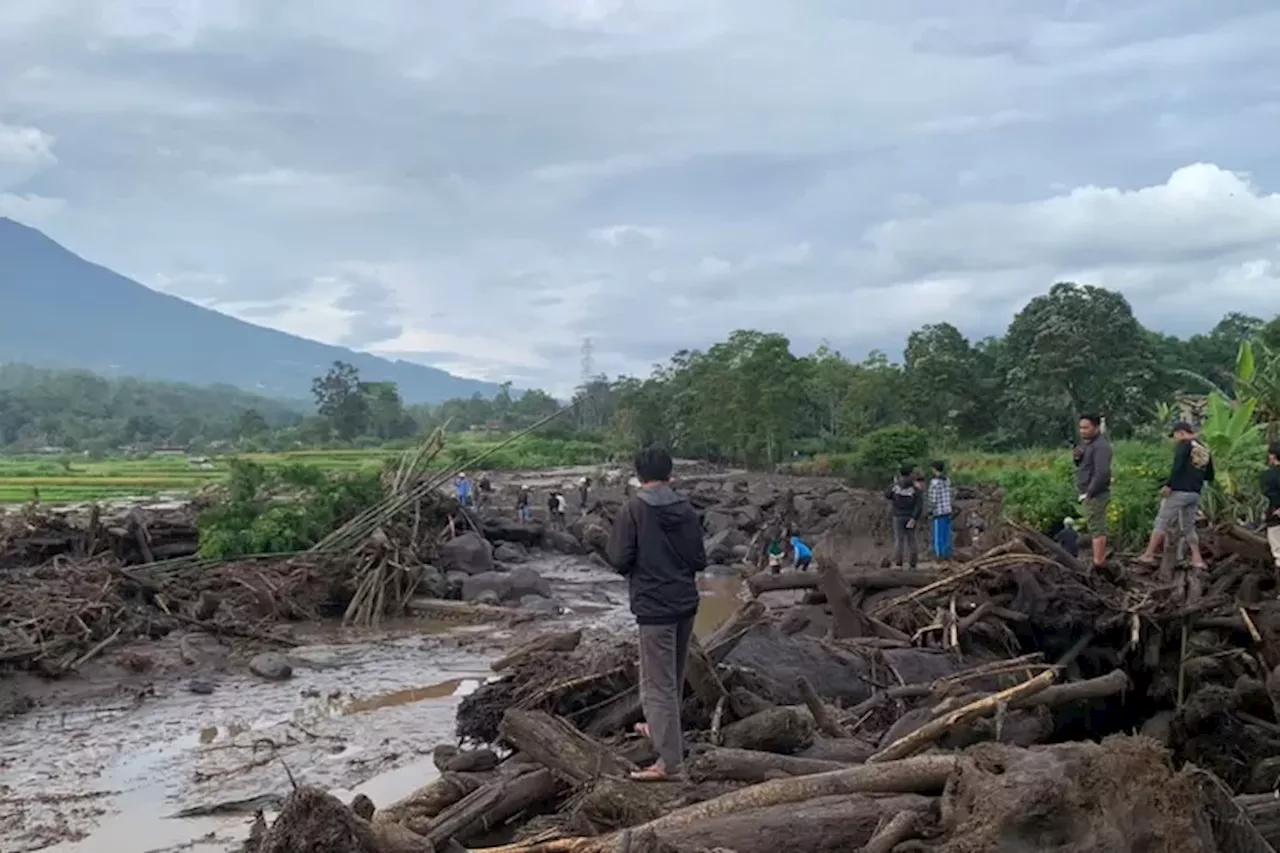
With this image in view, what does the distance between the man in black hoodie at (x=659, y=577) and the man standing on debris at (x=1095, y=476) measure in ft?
19.7

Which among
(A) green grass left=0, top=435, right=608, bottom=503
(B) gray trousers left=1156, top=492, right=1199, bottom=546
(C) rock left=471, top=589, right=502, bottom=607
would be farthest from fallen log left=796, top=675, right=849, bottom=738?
(A) green grass left=0, top=435, right=608, bottom=503

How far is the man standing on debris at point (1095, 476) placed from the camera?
11008mm

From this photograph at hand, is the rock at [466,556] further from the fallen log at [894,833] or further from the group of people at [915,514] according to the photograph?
the fallen log at [894,833]

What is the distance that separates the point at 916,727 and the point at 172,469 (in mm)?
77225

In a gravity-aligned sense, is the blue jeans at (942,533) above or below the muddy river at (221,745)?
above

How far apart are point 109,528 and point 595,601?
9750mm

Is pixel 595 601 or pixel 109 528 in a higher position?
pixel 109 528

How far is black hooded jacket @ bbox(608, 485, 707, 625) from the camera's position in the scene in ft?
21.0

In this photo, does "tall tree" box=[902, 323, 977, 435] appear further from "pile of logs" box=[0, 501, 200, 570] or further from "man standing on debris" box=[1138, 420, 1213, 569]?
"man standing on debris" box=[1138, 420, 1213, 569]

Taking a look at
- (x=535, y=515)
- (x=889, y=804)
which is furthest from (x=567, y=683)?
(x=535, y=515)

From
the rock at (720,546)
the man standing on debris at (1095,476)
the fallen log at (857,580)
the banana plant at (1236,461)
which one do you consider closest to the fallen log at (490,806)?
the fallen log at (857,580)

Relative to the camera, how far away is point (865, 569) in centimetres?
1195

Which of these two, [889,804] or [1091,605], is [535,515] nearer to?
[1091,605]

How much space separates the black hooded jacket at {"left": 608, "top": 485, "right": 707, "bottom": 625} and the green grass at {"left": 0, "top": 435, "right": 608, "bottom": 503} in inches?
685
